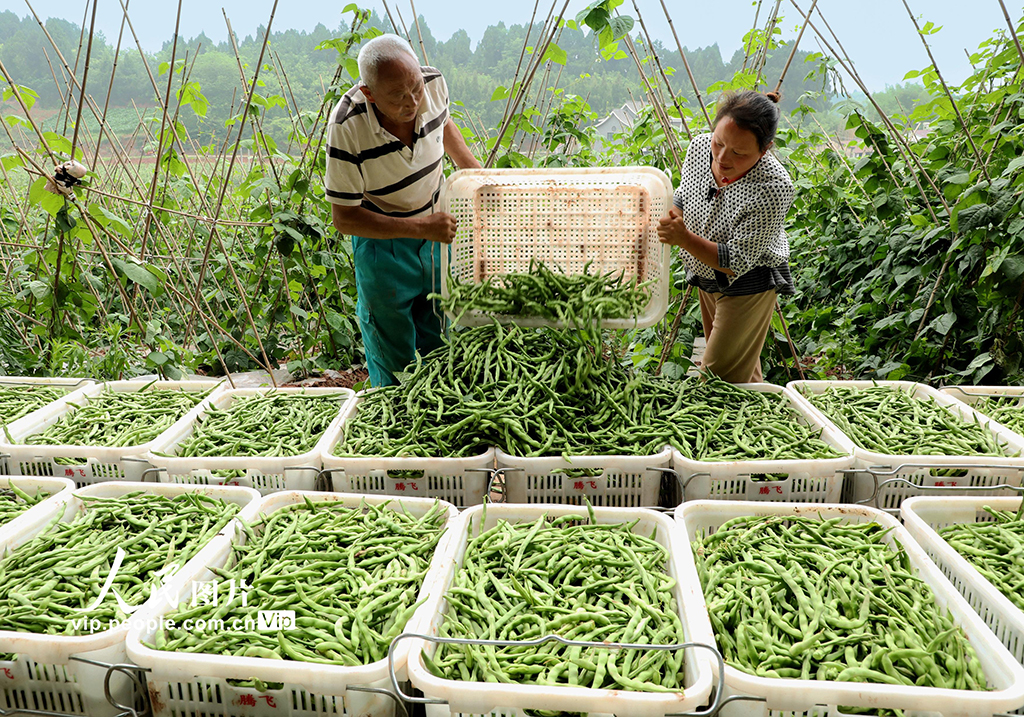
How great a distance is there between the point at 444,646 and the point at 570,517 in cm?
75

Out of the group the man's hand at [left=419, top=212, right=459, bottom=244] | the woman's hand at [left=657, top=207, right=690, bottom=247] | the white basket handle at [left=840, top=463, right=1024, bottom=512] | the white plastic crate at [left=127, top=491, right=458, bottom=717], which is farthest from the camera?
the man's hand at [left=419, top=212, right=459, bottom=244]

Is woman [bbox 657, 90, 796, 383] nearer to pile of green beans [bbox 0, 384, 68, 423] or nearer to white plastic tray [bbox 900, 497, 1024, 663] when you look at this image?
white plastic tray [bbox 900, 497, 1024, 663]

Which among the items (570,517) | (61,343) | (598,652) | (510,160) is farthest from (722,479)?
(61,343)

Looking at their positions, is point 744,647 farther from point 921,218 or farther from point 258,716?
point 921,218

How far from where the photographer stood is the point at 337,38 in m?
4.77

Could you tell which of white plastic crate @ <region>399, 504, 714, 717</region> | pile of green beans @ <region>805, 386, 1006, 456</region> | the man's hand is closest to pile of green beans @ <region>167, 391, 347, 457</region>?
the man's hand

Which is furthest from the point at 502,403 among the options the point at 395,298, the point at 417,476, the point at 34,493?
the point at 34,493

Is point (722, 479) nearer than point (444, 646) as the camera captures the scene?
No

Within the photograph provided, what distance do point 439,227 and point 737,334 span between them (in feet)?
5.70

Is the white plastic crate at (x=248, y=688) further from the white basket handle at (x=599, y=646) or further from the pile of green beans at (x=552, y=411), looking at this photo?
the pile of green beans at (x=552, y=411)

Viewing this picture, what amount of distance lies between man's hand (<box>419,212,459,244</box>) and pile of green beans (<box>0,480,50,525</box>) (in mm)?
1973

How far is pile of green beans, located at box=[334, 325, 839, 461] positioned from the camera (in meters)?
2.87

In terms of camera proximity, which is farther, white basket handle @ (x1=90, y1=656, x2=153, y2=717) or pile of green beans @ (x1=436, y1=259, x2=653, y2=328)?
pile of green beans @ (x1=436, y1=259, x2=653, y2=328)

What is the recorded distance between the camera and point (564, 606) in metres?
2.00
